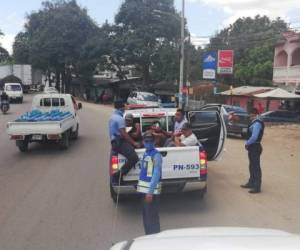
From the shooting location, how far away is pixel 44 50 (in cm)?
7200

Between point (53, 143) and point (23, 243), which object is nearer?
point (23, 243)

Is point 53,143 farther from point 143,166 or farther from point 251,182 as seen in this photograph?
point 143,166

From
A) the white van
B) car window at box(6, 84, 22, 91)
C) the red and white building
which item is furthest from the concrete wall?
car window at box(6, 84, 22, 91)

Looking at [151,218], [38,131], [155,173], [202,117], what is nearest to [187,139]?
[155,173]

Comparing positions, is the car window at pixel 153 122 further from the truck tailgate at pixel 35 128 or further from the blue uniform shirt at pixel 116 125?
the truck tailgate at pixel 35 128

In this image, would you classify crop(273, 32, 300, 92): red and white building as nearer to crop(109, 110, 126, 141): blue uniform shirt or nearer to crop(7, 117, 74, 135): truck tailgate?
crop(7, 117, 74, 135): truck tailgate

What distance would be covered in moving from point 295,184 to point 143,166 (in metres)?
A: 5.64

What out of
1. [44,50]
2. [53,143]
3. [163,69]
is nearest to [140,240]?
[53,143]

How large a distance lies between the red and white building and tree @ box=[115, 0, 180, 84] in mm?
12372

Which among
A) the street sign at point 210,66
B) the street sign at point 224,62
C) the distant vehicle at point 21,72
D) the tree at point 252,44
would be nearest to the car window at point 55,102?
the street sign at point 210,66

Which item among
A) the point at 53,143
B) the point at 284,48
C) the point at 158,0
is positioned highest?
the point at 158,0

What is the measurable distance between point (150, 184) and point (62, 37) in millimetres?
65327

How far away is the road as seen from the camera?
7246mm

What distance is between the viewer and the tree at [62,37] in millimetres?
69062
